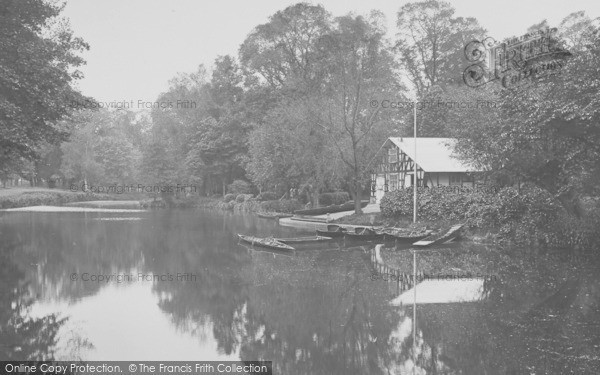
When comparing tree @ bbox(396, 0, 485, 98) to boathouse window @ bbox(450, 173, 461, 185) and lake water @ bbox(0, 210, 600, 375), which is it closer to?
boathouse window @ bbox(450, 173, 461, 185)

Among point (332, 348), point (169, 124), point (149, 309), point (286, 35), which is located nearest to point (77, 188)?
point (169, 124)

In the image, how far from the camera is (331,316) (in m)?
12.8

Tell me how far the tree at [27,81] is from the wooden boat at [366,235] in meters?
15.5

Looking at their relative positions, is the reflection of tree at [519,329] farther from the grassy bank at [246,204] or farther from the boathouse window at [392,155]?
the grassy bank at [246,204]

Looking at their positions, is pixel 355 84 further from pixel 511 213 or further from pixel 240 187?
pixel 240 187

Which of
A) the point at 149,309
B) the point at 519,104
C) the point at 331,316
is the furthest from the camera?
the point at 519,104

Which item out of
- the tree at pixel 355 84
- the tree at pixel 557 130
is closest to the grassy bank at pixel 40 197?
the tree at pixel 355 84

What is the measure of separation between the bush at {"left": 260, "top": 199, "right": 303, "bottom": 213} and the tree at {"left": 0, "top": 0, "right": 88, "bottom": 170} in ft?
97.4

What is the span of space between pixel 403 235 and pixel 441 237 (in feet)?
6.80

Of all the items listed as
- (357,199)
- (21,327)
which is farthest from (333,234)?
(21,327)

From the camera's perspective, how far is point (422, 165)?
3728 centimetres

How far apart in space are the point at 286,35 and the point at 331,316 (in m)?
45.5

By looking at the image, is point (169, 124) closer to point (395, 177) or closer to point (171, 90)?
point (171, 90)

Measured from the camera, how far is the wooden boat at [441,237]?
84.6 ft
